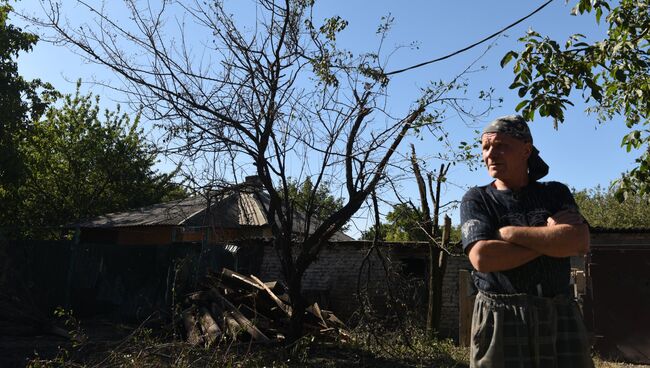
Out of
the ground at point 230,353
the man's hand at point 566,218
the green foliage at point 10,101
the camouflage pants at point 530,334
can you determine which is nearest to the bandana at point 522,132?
the man's hand at point 566,218

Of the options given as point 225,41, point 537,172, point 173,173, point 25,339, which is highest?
point 225,41

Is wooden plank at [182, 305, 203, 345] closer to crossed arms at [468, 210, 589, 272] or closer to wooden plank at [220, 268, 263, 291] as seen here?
wooden plank at [220, 268, 263, 291]

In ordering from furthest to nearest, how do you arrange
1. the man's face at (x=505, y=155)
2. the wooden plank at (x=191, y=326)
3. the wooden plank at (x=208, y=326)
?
1. the wooden plank at (x=191, y=326)
2. the wooden plank at (x=208, y=326)
3. the man's face at (x=505, y=155)

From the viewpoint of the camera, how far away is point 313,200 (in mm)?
7484

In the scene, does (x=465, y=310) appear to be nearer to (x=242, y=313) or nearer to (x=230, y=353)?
(x=242, y=313)

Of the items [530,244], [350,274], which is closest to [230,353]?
[530,244]

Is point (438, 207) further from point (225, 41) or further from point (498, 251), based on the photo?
point (498, 251)

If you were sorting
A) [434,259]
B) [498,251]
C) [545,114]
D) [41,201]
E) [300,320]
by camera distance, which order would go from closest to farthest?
[498,251], [545,114], [300,320], [434,259], [41,201]

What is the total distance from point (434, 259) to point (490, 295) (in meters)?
7.32

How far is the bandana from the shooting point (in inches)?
87.2

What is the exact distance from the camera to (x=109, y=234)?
2092 cm

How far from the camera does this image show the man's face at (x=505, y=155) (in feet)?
7.25

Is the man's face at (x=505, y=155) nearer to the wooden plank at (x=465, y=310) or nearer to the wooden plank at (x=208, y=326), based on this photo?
the wooden plank at (x=208, y=326)

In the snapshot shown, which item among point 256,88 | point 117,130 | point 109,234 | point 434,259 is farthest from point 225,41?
point 117,130
